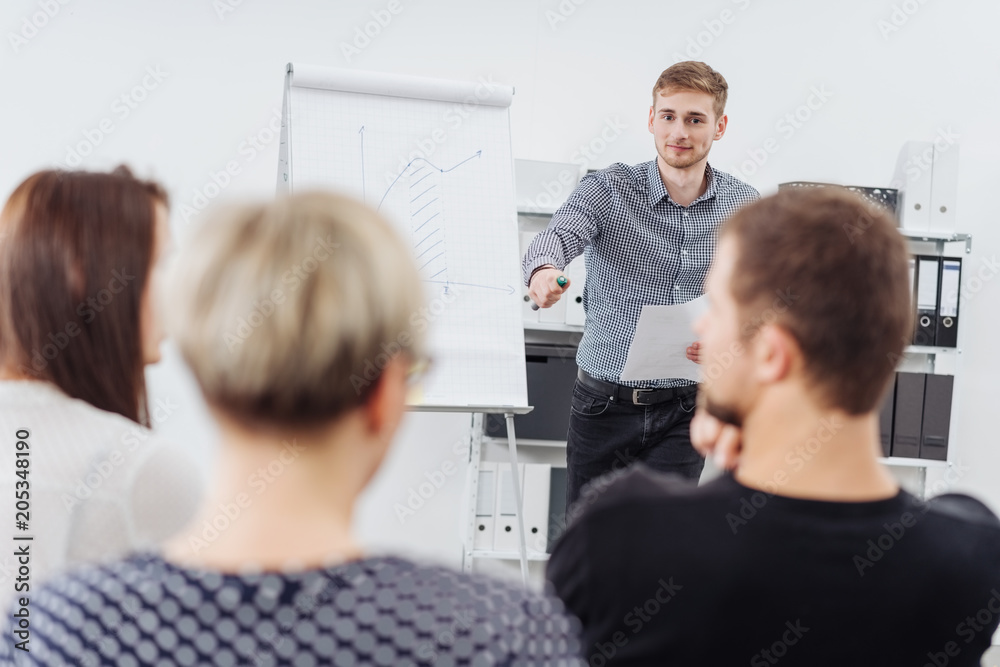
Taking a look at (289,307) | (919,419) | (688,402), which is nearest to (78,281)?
(289,307)

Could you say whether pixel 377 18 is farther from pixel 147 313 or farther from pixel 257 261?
pixel 257 261

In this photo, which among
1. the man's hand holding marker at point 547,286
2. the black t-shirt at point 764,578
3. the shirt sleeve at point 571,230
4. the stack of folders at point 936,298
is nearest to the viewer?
the black t-shirt at point 764,578

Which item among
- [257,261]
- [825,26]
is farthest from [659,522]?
[825,26]

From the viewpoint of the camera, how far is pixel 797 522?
83 cm

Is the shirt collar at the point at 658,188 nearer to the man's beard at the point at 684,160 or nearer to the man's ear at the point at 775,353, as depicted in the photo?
the man's beard at the point at 684,160

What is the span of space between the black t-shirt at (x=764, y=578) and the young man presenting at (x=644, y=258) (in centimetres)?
144

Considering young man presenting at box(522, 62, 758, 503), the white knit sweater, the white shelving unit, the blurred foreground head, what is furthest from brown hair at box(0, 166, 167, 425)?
the white shelving unit

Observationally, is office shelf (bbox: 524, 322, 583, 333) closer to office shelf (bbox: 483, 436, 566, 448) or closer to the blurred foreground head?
office shelf (bbox: 483, 436, 566, 448)

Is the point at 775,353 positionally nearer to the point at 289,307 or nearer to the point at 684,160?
Answer: the point at 289,307

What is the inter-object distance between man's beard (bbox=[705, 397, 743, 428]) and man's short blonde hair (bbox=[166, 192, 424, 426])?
1.34ft

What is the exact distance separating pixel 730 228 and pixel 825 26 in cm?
294

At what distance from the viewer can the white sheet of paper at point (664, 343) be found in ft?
6.73

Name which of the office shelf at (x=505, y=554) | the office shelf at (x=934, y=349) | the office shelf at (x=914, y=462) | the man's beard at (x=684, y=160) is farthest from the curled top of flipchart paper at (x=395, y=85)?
the office shelf at (x=914, y=462)

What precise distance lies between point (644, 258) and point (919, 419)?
1440mm
